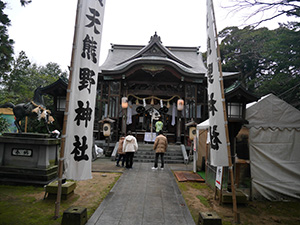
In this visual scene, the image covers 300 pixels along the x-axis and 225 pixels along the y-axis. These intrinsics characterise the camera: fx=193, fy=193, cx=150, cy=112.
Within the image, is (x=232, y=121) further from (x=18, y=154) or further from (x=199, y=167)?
(x=18, y=154)

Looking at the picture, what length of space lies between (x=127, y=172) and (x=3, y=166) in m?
4.46

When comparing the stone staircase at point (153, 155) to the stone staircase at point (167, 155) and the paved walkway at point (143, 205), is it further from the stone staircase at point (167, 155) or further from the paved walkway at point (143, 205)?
the paved walkway at point (143, 205)

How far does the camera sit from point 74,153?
4.12 metres

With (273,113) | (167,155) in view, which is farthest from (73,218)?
(167,155)

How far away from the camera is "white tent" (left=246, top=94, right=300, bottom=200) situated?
19.2ft

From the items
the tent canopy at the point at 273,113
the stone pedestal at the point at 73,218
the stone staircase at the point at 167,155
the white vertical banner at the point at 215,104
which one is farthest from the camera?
the stone staircase at the point at 167,155

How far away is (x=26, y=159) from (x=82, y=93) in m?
4.05

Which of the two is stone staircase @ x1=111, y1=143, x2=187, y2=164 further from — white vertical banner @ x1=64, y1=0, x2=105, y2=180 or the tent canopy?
white vertical banner @ x1=64, y1=0, x2=105, y2=180

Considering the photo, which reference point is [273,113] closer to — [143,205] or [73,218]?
[143,205]

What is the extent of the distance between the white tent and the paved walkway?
261cm

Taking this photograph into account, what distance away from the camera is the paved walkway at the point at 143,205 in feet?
13.3

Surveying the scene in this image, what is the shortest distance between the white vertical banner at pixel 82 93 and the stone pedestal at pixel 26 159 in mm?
2865

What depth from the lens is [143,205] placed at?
4.84 m

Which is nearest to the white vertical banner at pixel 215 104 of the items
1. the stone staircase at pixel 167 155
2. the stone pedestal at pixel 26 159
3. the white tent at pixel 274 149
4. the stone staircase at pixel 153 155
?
the white tent at pixel 274 149
